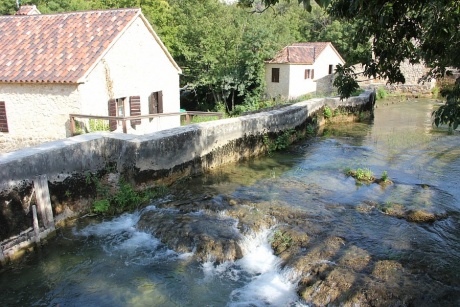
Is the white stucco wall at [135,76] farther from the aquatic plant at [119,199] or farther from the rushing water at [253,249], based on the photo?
the rushing water at [253,249]

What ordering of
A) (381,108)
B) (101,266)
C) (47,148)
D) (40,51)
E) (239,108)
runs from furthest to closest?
1. (239,108)
2. (381,108)
3. (40,51)
4. (47,148)
5. (101,266)

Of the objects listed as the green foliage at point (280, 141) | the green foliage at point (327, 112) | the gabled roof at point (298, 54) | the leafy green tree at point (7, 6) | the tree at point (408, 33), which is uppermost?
the leafy green tree at point (7, 6)

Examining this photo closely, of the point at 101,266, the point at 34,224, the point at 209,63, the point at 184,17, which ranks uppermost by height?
the point at 184,17

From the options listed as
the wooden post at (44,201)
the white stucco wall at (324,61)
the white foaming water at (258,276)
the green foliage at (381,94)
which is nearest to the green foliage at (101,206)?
the wooden post at (44,201)

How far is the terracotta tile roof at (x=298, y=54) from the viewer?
97.2 ft

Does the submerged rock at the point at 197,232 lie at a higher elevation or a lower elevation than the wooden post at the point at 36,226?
lower

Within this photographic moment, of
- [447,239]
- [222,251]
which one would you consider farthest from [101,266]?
[447,239]

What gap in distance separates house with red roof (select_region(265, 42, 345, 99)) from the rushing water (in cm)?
1822

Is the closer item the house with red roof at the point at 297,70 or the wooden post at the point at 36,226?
the wooden post at the point at 36,226

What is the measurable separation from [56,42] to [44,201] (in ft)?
27.8

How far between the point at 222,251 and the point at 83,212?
11.3ft

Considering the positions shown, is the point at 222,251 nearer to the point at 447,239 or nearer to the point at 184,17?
the point at 447,239

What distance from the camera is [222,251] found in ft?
23.9

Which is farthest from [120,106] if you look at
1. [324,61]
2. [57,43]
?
[324,61]
